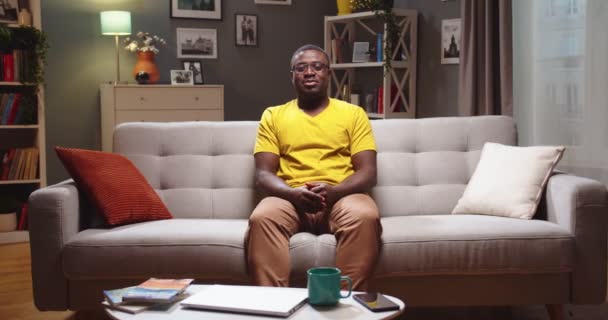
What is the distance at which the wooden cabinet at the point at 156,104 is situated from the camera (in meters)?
5.16

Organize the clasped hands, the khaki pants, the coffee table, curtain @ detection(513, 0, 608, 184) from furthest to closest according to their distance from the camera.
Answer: curtain @ detection(513, 0, 608, 184), the clasped hands, the khaki pants, the coffee table

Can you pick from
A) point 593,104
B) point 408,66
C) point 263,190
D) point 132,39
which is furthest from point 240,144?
point 132,39

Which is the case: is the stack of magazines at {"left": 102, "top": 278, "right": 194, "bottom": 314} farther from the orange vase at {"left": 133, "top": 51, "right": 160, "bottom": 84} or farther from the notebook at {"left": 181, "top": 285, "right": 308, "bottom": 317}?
the orange vase at {"left": 133, "top": 51, "right": 160, "bottom": 84}

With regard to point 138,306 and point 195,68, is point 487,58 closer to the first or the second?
point 195,68

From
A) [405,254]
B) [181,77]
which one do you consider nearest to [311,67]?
[405,254]

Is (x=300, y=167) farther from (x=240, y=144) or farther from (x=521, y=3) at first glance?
(x=521, y=3)

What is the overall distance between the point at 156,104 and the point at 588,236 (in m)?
3.33

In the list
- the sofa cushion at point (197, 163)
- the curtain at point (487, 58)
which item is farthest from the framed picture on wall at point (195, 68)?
the sofa cushion at point (197, 163)

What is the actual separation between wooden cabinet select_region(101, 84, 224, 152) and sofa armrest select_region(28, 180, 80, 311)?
2.46 metres

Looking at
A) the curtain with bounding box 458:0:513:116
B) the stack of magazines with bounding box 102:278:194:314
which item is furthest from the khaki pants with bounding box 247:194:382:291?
the curtain with bounding box 458:0:513:116

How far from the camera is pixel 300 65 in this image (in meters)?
3.14

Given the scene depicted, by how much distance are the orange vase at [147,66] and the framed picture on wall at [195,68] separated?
0.43 m

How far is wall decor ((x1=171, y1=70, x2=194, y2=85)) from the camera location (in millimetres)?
5699

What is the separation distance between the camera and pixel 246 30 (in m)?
6.07
